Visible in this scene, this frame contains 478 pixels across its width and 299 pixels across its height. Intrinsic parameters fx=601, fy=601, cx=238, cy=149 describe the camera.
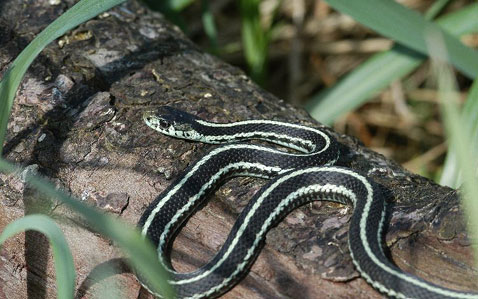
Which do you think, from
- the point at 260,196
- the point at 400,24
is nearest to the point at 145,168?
the point at 260,196

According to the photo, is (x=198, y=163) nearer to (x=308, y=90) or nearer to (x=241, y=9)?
(x=241, y=9)

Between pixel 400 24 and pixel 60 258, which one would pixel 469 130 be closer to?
pixel 400 24

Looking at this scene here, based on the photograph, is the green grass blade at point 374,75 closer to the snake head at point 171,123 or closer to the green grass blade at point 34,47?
the snake head at point 171,123

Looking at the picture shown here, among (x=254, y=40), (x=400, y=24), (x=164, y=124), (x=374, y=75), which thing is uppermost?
(x=254, y=40)

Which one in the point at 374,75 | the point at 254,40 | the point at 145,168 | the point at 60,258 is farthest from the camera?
the point at 254,40

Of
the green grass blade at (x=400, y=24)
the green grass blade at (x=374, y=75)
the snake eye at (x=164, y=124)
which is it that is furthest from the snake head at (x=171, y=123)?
the green grass blade at (x=374, y=75)

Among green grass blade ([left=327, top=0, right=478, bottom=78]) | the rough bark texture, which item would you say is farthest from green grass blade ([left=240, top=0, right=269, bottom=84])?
green grass blade ([left=327, top=0, right=478, bottom=78])

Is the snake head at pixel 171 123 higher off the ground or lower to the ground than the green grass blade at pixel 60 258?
higher

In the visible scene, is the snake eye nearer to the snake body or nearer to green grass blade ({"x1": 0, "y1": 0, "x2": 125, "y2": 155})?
the snake body
